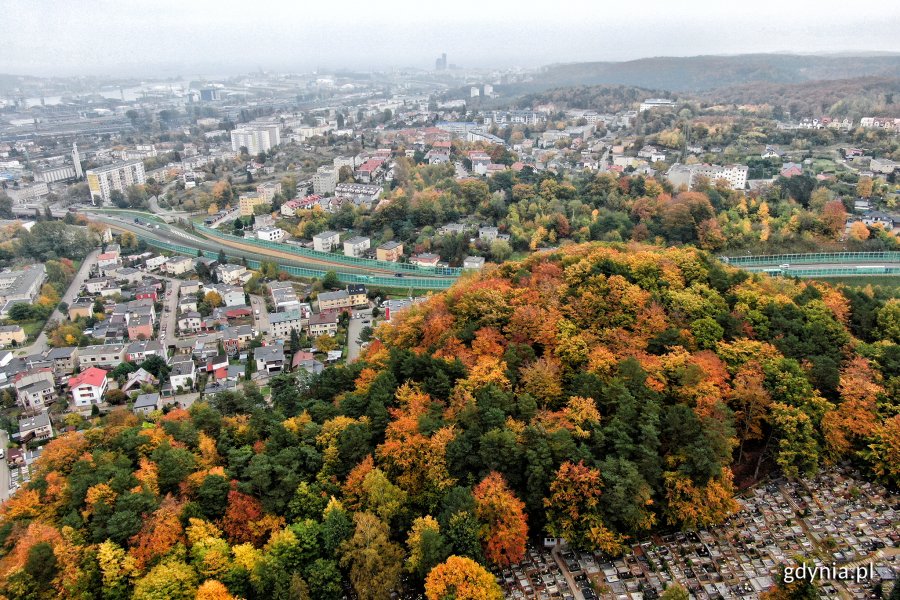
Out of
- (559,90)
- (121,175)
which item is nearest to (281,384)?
(121,175)

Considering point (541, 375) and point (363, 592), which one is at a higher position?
point (541, 375)

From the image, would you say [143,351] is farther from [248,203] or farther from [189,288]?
[248,203]

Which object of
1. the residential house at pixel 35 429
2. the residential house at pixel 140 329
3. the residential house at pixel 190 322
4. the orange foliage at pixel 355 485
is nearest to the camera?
the orange foliage at pixel 355 485

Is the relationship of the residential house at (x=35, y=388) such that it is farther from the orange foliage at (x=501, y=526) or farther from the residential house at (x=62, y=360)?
the orange foliage at (x=501, y=526)

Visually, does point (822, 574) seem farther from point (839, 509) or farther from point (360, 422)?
point (360, 422)

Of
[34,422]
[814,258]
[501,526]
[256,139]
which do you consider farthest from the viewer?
[256,139]

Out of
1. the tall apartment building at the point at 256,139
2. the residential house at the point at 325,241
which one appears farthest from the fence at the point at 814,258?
the tall apartment building at the point at 256,139

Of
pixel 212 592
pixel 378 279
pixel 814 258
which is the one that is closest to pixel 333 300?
pixel 378 279
